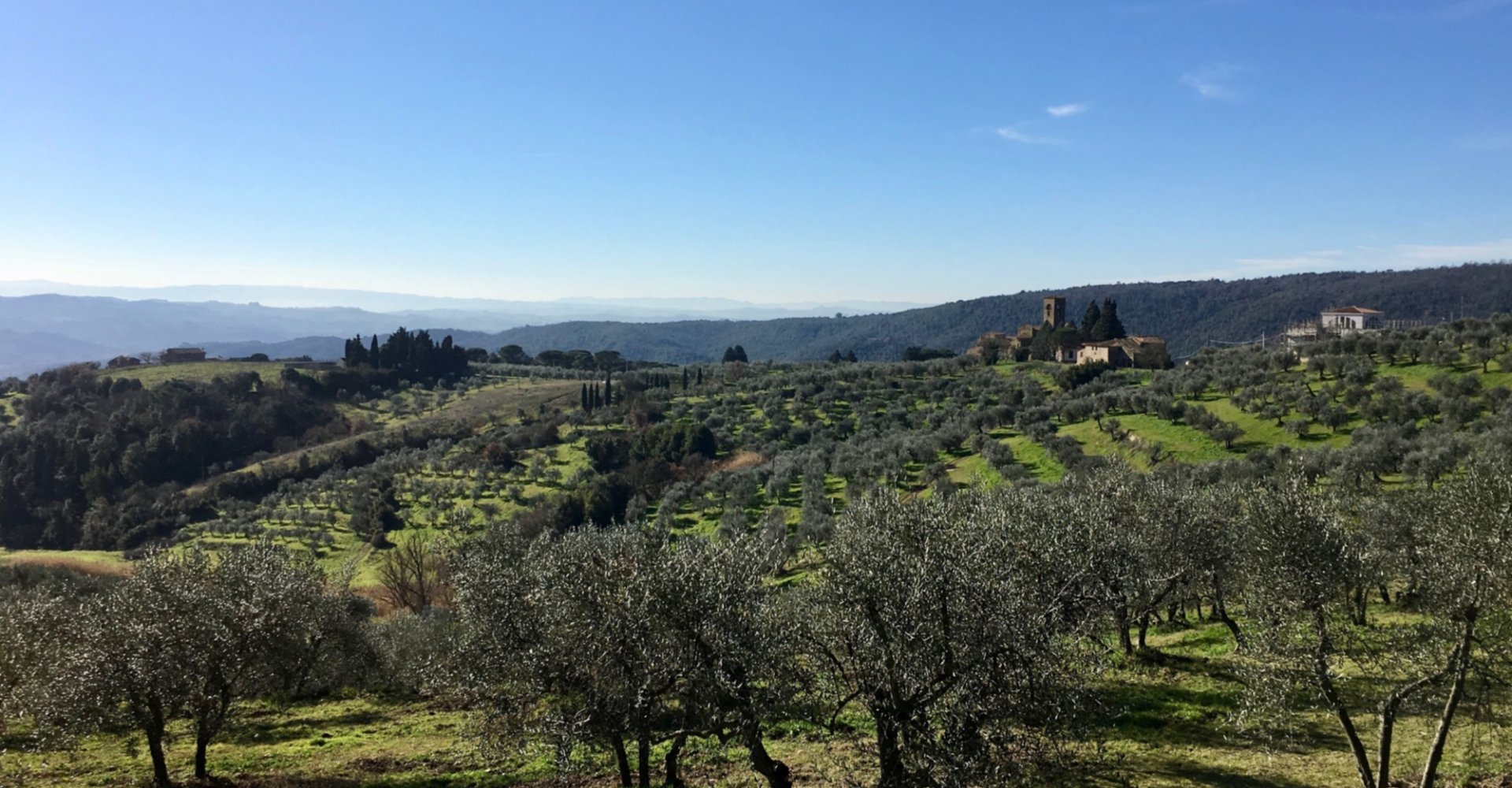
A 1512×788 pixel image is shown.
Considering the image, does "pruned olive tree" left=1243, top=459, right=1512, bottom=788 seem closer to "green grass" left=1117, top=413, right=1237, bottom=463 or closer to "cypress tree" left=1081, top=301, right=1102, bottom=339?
"green grass" left=1117, top=413, right=1237, bottom=463

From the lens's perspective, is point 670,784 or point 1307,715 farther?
point 1307,715

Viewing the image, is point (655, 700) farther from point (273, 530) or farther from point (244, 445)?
point (244, 445)

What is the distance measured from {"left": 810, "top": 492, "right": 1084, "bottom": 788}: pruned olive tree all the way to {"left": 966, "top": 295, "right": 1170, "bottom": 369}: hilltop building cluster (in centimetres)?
11652

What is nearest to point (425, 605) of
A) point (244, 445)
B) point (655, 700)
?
point (655, 700)

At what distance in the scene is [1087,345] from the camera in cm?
13638

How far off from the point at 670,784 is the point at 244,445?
14398 centimetres

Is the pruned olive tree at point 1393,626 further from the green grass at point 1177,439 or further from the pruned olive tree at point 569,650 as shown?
the green grass at point 1177,439

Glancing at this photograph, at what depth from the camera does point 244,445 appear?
13362cm

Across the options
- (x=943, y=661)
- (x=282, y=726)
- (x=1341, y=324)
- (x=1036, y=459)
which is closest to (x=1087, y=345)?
(x=1341, y=324)

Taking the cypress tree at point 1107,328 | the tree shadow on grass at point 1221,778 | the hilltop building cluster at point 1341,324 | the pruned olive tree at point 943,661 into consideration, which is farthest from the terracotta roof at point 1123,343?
the pruned olive tree at point 943,661

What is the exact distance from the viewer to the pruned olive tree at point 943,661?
15.7 metres

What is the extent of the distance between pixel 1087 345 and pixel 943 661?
133317 millimetres

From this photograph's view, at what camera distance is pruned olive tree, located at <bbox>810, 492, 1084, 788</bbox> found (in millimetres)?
15727

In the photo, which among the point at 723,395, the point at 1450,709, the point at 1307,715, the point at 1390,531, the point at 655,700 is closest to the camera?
the point at 1450,709
